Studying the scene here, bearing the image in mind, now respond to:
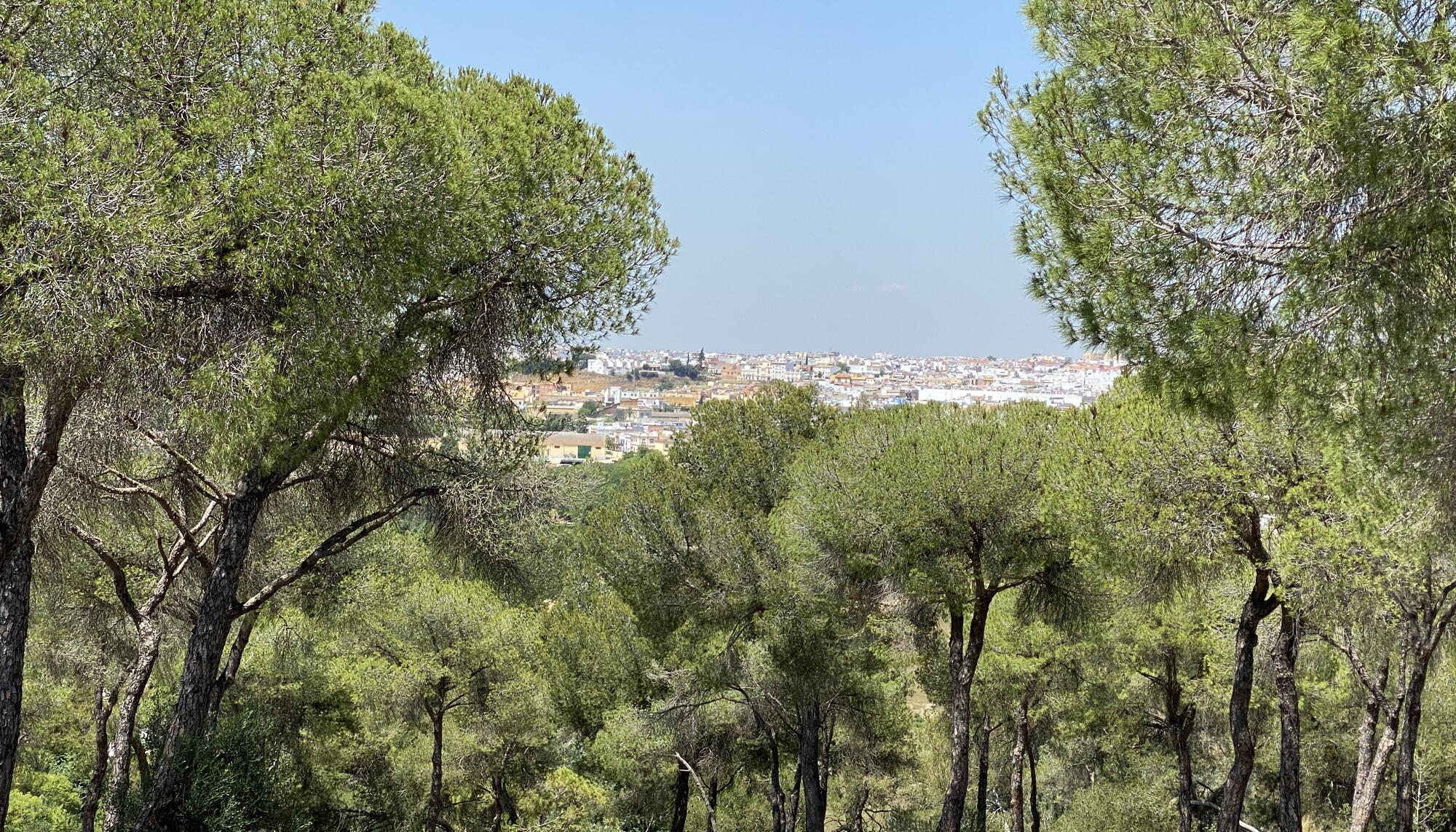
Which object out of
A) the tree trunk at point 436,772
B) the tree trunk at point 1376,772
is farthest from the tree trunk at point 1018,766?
the tree trunk at point 436,772

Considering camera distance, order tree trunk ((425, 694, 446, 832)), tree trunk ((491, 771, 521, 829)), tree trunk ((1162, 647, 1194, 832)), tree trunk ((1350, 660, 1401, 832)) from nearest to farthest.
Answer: tree trunk ((1350, 660, 1401, 832)), tree trunk ((425, 694, 446, 832)), tree trunk ((1162, 647, 1194, 832)), tree trunk ((491, 771, 521, 829))

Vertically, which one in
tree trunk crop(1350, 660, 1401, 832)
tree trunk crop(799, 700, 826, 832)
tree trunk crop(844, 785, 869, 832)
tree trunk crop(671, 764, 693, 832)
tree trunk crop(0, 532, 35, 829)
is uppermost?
tree trunk crop(0, 532, 35, 829)

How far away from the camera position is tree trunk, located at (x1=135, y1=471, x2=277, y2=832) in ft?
19.9

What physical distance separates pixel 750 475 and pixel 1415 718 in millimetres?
7414

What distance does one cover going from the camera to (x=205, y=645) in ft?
20.2

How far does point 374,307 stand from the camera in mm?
5359

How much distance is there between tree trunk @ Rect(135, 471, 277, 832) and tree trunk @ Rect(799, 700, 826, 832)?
7498 mm

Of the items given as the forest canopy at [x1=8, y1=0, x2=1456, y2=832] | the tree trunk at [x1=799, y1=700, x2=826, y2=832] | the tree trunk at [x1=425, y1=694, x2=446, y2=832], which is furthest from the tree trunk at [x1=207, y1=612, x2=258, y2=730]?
the tree trunk at [x1=799, y1=700, x2=826, y2=832]

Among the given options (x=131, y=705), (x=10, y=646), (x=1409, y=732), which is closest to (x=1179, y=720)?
(x=1409, y=732)

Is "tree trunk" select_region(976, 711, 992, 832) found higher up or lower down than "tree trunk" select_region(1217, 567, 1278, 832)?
lower down

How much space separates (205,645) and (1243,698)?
24.0 feet

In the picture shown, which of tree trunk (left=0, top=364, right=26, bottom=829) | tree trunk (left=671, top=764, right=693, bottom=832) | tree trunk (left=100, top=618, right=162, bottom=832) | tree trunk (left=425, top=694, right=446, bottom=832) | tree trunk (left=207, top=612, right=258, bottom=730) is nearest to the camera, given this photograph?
tree trunk (left=0, top=364, right=26, bottom=829)

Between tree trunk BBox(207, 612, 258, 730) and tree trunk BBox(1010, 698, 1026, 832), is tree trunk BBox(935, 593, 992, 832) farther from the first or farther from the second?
tree trunk BBox(207, 612, 258, 730)

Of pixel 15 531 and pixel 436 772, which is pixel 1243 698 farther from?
pixel 436 772
